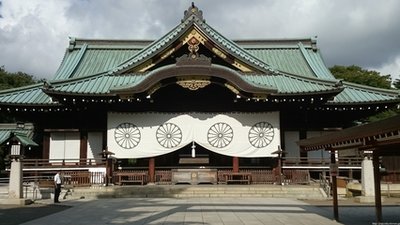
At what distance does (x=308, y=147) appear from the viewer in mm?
11961

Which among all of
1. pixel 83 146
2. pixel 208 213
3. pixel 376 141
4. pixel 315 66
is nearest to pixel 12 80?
pixel 83 146

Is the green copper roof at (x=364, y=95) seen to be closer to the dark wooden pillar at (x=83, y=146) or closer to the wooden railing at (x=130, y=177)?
the wooden railing at (x=130, y=177)

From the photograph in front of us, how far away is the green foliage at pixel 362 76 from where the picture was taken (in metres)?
47.0

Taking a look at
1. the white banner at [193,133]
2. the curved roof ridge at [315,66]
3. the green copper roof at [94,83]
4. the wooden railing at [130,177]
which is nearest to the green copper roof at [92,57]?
the green copper roof at [94,83]

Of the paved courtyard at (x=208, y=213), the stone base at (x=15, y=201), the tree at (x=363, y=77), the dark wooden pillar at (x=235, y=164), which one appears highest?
the tree at (x=363, y=77)

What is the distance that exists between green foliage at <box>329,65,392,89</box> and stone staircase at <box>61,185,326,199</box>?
3228 cm

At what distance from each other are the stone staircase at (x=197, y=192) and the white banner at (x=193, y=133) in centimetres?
244

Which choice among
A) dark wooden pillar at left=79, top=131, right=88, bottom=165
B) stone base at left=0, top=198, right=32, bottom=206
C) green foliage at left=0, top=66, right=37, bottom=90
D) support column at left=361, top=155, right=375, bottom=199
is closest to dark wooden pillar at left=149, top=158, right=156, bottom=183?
dark wooden pillar at left=79, top=131, right=88, bottom=165

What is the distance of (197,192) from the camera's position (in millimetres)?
18234

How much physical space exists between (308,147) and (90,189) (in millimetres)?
10625

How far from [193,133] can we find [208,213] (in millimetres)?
8383

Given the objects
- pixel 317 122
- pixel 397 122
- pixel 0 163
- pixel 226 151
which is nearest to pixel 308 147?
pixel 397 122

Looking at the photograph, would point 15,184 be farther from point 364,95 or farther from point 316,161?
point 364,95

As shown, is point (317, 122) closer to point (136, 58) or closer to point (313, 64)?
point (313, 64)
